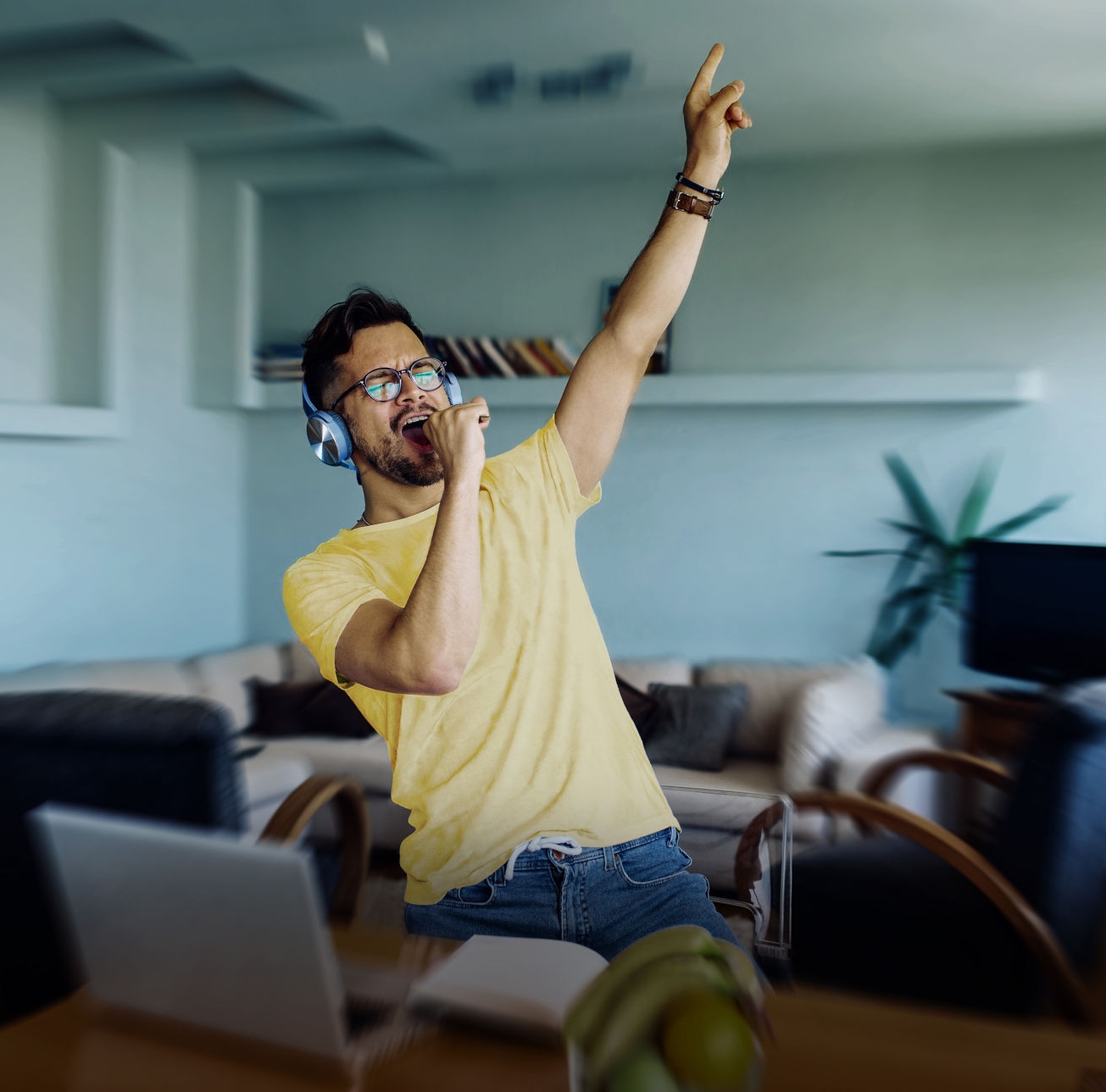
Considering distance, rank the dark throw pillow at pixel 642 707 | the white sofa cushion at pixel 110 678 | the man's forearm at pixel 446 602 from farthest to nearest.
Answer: the dark throw pillow at pixel 642 707, the white sofa cushion at pixel 110 678, the man's forearm at pixel 446 602

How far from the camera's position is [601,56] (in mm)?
2830

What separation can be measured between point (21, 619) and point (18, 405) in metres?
0.70

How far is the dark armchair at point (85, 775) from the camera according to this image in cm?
125

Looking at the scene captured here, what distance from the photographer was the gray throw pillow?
10.5 ft

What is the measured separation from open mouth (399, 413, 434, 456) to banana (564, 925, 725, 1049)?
0.94 m

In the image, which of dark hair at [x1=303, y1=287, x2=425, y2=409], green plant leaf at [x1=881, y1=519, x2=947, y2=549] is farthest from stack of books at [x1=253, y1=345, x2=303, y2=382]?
green plant leaf at [x1=881, y1=519, x2=947, y2=549]

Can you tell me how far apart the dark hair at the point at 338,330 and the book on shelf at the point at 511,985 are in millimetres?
979

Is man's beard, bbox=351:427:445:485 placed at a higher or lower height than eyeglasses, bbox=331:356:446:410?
lower

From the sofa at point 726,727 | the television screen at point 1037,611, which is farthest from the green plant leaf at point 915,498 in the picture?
the sofa at point 726,727

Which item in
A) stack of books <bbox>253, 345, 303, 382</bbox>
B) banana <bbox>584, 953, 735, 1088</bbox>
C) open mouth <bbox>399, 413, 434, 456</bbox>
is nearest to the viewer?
banana <bbox>584, 953, 735, 1088</bbox>

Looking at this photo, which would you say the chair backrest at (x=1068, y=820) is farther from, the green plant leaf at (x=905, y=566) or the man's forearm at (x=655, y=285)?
the green plant leaf at (x=905, y=566)

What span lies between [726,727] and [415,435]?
2113 millimetres

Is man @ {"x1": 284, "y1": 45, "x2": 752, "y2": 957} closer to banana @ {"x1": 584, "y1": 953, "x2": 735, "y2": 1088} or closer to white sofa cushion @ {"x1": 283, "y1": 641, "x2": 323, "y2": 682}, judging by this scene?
banana @ {"x1": 584, "y1": 953, "x2": 735, "y2": 1088}

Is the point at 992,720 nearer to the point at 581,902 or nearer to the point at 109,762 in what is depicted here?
the point at 581,902
